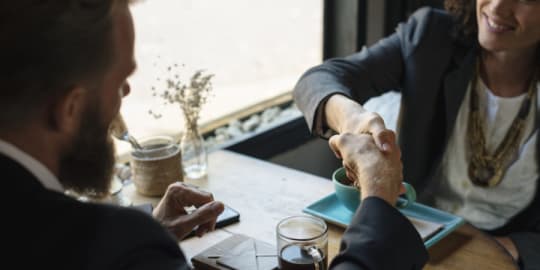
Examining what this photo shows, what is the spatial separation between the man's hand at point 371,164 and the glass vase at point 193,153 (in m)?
0.46

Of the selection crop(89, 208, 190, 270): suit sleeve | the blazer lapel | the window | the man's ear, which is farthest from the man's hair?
the blazer lapel

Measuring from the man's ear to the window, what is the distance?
3.41ft

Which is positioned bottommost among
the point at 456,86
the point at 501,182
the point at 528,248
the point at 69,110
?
the point at 528,248

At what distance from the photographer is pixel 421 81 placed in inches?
71.2

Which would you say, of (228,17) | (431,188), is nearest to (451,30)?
(431,188)

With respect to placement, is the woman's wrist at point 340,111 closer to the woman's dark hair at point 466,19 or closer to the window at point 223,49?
the woman's dark hair at point 466,19

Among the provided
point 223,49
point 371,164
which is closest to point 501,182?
point 371,164

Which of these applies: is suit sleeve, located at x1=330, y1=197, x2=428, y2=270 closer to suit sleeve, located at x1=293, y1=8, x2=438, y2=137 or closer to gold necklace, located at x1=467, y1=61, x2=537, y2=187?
suit sleeve, located at x1=293, y1=8, x2=438, y2=137

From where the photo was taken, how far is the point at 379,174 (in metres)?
1.17

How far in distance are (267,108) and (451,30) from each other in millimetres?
901

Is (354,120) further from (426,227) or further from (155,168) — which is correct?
(155,168)

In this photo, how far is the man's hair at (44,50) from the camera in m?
0.73

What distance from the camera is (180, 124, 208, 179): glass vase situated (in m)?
1.69

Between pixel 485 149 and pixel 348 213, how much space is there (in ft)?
1.79
